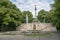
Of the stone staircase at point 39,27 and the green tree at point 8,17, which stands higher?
the green tree at point 8,17

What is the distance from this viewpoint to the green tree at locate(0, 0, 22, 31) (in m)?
41.9

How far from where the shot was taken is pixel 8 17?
4197 cm

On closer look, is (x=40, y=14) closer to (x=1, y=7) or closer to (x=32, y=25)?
(x=32, y=25)

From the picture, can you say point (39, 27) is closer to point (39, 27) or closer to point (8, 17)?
point (39, 27)

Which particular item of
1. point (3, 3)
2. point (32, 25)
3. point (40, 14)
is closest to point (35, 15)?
point (40, 14)

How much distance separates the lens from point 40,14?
227 ft

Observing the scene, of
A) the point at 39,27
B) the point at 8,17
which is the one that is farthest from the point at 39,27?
the point at 8,17

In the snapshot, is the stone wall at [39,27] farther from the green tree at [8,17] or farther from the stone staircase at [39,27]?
the green tree at [8,17]

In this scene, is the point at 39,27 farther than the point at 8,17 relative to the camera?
→ Yes

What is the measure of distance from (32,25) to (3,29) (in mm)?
7833

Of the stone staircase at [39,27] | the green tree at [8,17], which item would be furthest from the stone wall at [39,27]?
the green tree at [8,17]

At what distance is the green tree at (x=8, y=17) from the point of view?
41.9 metres

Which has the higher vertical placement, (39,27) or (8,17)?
(8,17)

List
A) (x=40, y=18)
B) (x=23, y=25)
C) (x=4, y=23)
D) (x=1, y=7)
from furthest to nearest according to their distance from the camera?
1. (x=40, y=18)
2. (x=23, y=25)
3. (x=1, y=7)
4. (x=4, y=23)
